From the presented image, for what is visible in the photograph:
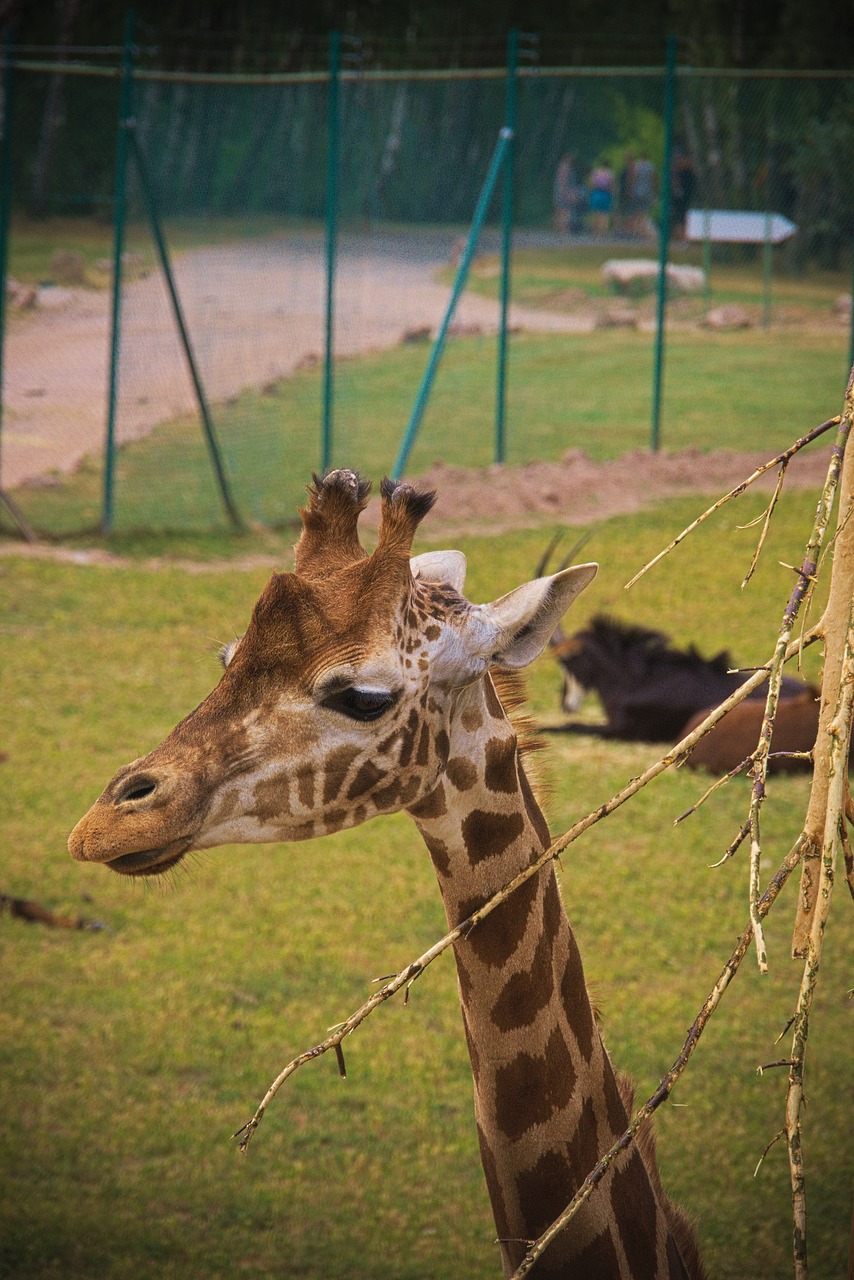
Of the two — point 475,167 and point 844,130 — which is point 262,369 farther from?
point 844,130

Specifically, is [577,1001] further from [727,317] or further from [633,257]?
[727,317]

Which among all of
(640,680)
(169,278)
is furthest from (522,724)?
(169,278)

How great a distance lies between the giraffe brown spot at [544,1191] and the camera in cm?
239

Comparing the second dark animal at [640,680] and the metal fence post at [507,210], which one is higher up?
the metal fence post at [507,210]

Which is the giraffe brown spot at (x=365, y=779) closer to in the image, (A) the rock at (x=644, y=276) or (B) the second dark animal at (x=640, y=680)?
(B) the second dark animal at (x=640, y=680)

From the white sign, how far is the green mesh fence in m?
0.09

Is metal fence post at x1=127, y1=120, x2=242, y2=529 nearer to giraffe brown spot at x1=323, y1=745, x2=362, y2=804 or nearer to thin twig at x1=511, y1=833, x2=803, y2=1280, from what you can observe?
giraffe brown spot at x1=323, y1=745, x2=362, y2=804

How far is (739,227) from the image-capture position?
13094 mm

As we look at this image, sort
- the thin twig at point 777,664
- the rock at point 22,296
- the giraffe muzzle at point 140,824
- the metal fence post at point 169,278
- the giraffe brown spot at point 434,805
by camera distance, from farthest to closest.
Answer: the rock at point 22,296
the metal fence post at point 169,278
the giraffe brown spot at point 434,805
the giraffe muzzle at point 140,824
the thin twig at point 777,664

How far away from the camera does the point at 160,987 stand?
518cm

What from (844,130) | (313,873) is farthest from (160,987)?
(844,130)

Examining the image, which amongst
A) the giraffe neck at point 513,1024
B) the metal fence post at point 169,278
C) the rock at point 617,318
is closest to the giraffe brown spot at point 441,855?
the giraffe neck at point 513,1024

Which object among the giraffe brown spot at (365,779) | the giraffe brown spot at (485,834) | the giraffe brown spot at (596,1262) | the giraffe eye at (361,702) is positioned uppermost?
the giraffe eye at (361,702)

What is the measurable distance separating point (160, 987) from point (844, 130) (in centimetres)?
1008
